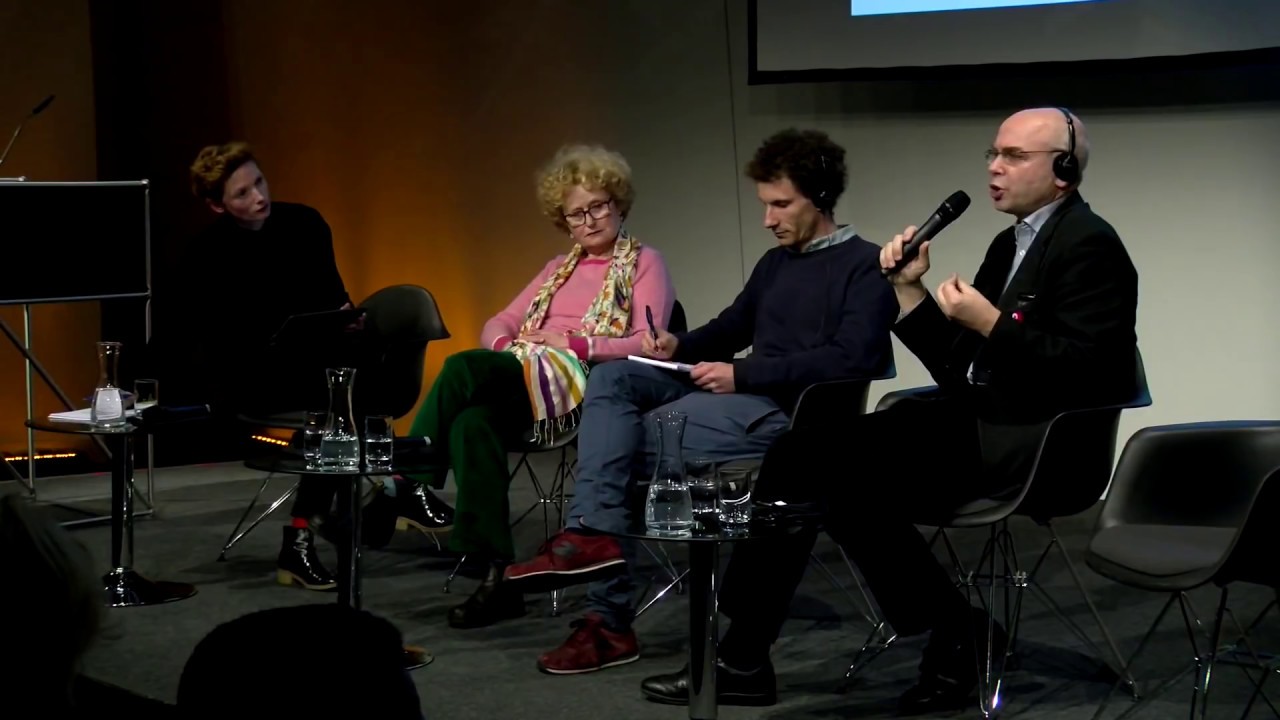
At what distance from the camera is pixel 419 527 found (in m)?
5.03

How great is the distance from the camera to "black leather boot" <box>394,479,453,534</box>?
16.1ft

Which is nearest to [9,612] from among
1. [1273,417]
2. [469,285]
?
[1273,417]

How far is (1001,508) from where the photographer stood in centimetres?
314

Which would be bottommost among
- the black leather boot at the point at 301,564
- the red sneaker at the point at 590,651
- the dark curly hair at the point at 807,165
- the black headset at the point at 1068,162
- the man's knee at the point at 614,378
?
the red sneaker at the point at 590,651

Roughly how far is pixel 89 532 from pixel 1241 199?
417cm

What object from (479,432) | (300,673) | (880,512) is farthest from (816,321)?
(300,673)

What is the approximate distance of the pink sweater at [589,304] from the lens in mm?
4203

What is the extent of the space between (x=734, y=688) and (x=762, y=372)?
0.89m

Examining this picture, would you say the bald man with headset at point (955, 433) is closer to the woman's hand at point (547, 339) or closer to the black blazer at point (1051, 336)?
the black blazer at point (1051, 336)

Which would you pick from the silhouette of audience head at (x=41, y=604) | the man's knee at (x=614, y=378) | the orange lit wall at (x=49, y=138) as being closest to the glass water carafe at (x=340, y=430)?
the man's knee at (x=614, y=378)

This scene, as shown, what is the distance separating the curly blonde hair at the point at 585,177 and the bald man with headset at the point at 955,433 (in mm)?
1299

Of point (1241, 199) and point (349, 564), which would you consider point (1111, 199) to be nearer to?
point (1241, 199)

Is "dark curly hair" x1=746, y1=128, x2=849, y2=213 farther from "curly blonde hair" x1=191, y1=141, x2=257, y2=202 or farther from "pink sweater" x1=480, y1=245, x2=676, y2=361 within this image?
"curly blonde hair" x1=191, y1=141, x2=257, y2=202

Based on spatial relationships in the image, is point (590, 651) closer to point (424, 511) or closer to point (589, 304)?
point (589, 304)
